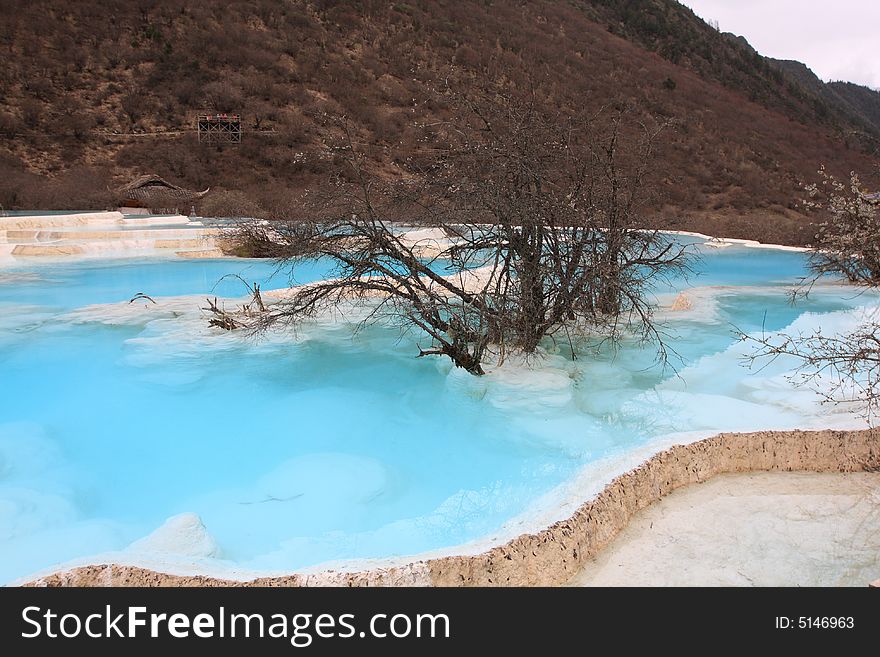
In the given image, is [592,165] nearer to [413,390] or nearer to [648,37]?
[413,390]

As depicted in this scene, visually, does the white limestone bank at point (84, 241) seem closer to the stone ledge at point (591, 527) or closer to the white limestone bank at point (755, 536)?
the stone ledge at point (591, 527)

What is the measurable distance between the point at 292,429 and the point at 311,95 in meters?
25.9

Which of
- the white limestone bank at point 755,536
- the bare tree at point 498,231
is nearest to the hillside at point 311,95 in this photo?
the bare tree at point 498,231

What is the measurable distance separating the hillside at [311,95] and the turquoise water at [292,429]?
13.5 meters

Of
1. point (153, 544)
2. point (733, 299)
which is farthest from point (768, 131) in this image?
point (153, 544)

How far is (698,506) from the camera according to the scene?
3.36 meters

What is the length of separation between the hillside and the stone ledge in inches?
677

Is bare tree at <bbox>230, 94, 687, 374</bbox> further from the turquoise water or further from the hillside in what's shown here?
the hillside

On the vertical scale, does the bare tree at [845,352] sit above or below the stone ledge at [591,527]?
above

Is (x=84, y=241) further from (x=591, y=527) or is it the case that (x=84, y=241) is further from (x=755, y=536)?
(x=755, y=536)

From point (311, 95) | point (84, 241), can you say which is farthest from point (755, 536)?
point (311, 95)

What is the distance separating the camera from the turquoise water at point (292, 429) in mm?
3389
